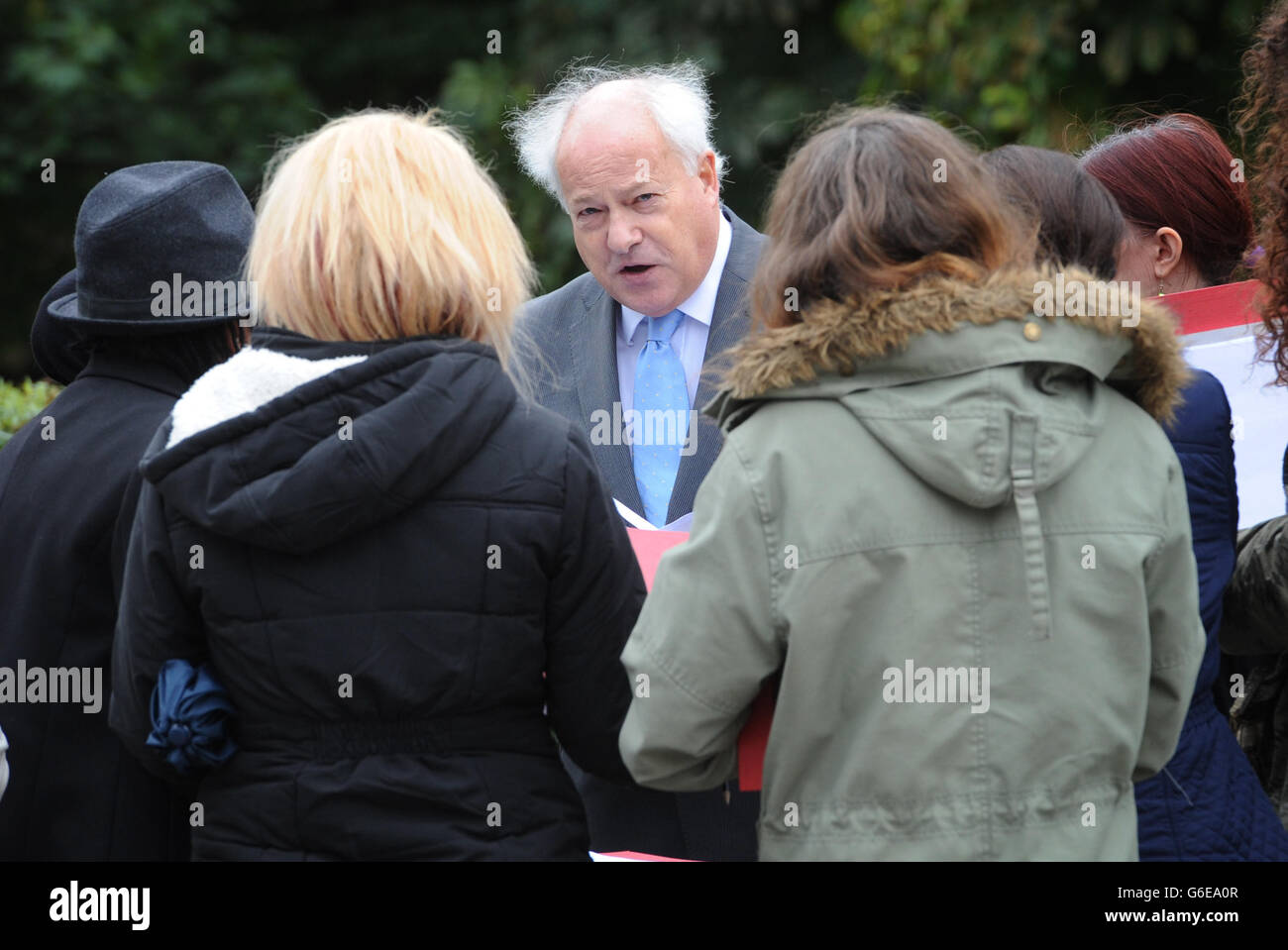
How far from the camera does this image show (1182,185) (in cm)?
265

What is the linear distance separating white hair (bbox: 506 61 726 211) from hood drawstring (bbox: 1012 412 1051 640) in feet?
4.94

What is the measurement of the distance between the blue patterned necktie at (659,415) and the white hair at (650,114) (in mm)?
372

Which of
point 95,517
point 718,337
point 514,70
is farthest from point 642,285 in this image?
point 514,70

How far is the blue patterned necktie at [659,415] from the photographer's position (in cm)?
294

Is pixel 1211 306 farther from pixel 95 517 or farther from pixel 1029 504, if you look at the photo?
pixel 95 517

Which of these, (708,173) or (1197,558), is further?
(708,173)

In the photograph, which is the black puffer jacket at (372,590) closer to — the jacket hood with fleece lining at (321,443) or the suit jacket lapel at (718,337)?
the jacket hood with fleece lining at (321,443)

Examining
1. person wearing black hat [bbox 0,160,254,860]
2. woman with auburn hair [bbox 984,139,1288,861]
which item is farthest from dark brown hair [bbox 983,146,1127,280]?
person wearing black hat [bbox 0,160,254,860]

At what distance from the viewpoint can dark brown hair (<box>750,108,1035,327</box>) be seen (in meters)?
1.85

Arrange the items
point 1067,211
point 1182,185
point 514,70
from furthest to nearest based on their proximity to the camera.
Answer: point 514,70, point 1182,185, point 1067,211

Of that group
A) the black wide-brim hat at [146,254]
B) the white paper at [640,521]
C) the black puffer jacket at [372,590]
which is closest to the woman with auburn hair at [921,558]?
the black puffer jacket at [372,590]

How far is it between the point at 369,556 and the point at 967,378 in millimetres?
788

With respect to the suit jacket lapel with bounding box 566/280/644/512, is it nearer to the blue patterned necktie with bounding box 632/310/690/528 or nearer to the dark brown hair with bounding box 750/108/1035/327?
the blue patterned necktie with bounding box 632/310/690/528

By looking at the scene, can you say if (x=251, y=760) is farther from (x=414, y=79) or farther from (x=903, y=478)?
(x=414, y=79)
